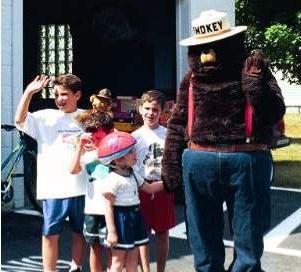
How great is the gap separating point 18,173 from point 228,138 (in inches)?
174

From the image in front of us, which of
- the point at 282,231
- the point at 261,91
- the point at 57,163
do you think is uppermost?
the point at 261,91

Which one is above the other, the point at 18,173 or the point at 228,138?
the point at 228,138

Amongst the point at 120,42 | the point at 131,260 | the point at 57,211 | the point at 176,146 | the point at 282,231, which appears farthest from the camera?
the point at 120,42

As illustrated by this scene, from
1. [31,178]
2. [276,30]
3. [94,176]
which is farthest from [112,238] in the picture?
[276,30]

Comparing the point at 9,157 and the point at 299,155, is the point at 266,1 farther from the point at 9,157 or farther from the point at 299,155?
the point at 9,157

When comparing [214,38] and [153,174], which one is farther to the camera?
[153,174]

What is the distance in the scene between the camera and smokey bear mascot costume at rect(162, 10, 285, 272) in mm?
3770

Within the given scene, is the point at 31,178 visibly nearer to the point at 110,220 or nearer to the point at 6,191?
the point at 6,191

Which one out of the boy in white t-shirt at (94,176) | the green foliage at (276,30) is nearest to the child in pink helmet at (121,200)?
the boy in white t-shirt at (94,176)

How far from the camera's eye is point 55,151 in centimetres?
486

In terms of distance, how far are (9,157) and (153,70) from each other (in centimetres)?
645

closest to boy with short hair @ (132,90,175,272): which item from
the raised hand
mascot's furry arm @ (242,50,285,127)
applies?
the raised hand

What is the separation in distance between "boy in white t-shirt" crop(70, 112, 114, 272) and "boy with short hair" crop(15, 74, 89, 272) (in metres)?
0.20

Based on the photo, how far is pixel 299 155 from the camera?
15055mm
